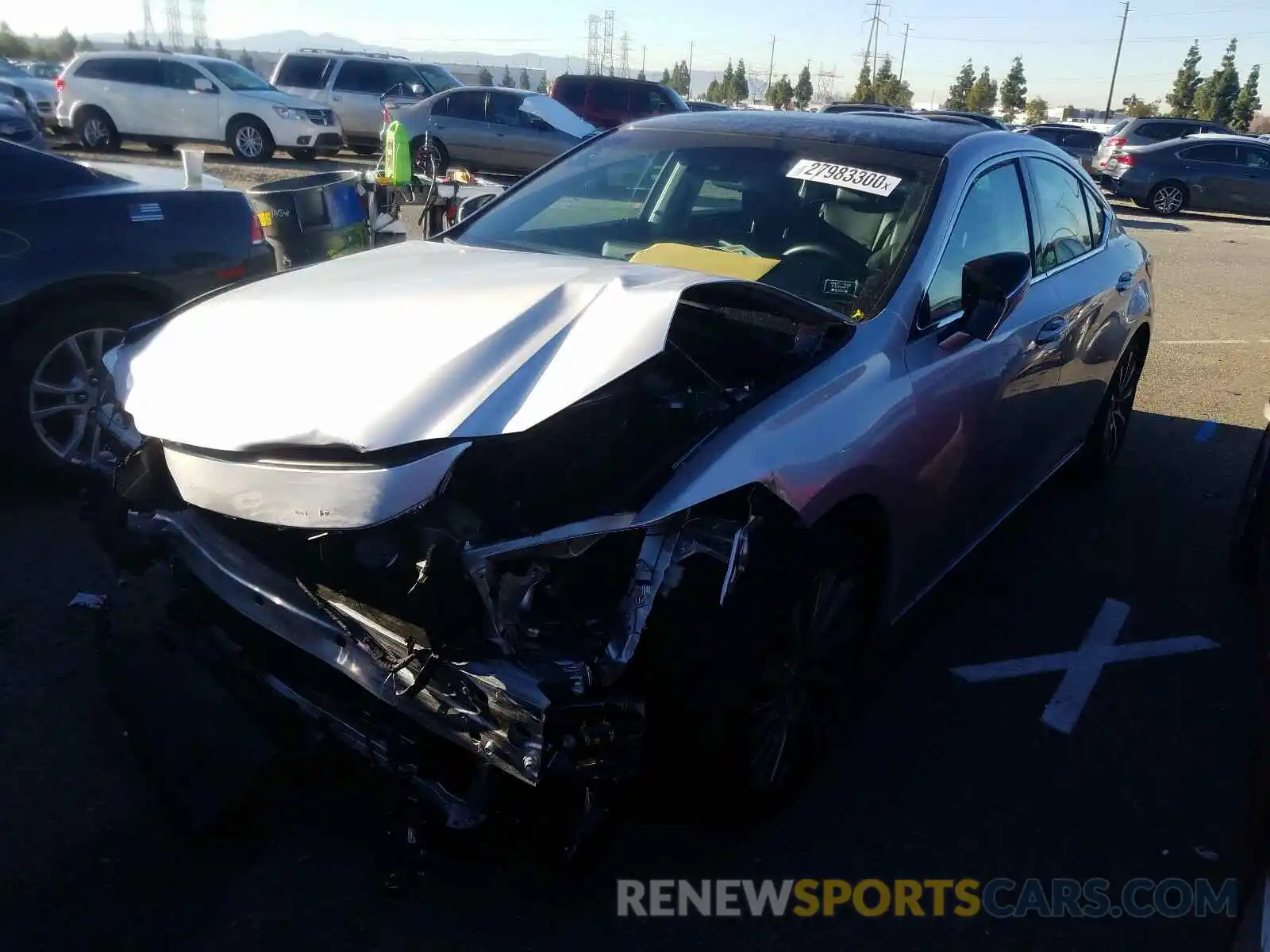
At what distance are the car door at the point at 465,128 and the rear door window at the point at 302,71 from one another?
4036 millimetres

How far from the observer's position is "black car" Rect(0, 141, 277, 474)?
14.1ft

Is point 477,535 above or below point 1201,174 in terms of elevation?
above

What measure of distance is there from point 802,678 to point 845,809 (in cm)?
45

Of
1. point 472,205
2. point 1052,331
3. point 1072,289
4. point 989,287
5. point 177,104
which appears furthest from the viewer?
point 177,104

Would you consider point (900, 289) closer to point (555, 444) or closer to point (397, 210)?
point (555, 444)

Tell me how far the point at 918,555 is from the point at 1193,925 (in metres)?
1.19

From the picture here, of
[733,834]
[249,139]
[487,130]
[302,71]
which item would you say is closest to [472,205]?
[733,834]

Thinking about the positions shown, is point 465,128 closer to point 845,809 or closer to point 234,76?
point 234,76

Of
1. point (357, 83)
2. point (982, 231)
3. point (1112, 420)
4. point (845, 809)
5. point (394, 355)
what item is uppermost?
point (982, 231)

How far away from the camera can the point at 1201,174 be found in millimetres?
20281

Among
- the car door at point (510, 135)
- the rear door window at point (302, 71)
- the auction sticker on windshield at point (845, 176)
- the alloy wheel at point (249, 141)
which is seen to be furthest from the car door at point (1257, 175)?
the auction sticker on windshield at point (845, 176)

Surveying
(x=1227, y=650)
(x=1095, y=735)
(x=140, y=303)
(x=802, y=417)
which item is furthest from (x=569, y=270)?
(x=1227, y=650)

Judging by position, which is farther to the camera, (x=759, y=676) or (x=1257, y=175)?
(x=1257, y=175)

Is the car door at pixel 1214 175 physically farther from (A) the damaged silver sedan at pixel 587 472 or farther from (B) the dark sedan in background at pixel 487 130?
(A) the damaged silver sedan at pixel 587 472
